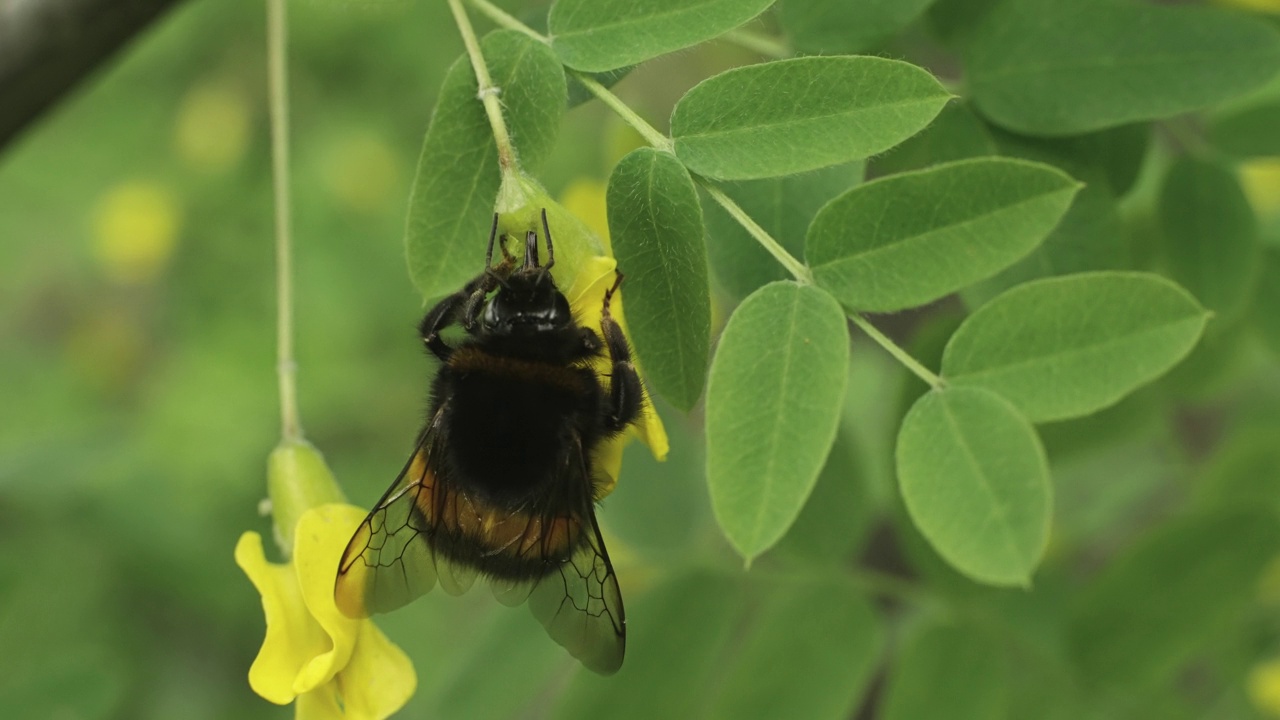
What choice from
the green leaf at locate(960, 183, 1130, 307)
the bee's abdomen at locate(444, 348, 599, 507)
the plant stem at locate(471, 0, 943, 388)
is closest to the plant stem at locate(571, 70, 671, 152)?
the plant stem at locate(471, 0, 943, 388)

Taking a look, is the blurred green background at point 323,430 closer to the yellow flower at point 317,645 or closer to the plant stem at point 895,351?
the plant stem at point 895,351

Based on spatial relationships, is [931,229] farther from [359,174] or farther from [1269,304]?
[359,174]

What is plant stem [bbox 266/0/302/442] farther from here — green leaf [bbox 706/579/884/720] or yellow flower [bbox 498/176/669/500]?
green leaf [bbox 706/579/884/720]

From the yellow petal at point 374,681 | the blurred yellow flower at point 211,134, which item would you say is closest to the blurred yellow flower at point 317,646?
the yellow petal at point 374,681

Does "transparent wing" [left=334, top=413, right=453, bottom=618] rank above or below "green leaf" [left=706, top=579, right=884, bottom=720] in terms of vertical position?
above

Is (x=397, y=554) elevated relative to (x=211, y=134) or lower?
elevated

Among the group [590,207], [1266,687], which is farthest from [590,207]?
[1266,687]
